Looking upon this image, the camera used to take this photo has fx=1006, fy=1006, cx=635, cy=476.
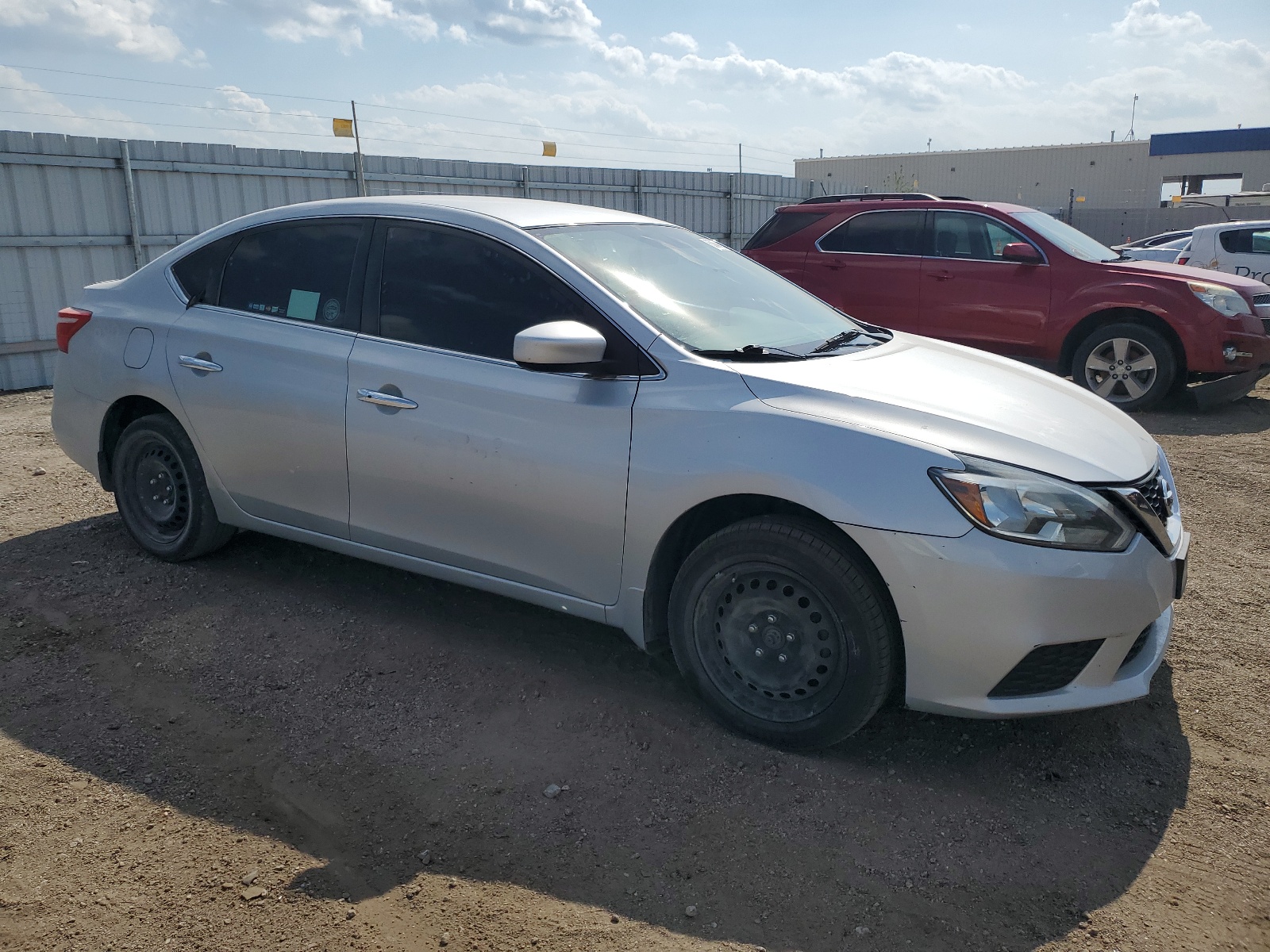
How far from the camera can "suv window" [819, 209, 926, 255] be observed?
9406mm

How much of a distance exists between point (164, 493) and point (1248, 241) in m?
13.7

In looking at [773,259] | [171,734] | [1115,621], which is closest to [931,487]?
[1115,621]

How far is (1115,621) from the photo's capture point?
2.89 metres

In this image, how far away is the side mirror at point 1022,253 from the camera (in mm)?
8805

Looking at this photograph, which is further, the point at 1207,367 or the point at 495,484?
the point at 1207,367

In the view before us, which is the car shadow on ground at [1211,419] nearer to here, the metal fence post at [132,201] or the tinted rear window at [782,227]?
the tinted rear window at [782,227]

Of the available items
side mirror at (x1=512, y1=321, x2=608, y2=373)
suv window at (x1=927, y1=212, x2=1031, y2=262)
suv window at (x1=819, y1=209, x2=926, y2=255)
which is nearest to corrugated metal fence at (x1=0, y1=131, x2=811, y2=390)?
suv window at (x1=819, y1=209, x2=926, y2=255)

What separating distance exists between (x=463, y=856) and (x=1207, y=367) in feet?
25.4

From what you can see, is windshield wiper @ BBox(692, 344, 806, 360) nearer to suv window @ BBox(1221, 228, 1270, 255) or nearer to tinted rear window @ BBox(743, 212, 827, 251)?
tinted rear window @ BBox(743, 212, 827, 251)

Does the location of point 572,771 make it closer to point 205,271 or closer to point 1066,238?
point 205,271

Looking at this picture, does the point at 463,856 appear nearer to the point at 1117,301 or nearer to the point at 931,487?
the point at 931,487

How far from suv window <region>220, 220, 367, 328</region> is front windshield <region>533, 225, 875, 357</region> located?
0.89 metres

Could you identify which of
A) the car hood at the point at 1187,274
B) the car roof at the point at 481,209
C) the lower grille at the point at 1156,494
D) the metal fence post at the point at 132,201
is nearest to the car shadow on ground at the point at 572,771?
the lower grille at the point at 1156,494

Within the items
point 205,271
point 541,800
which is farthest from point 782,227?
point 541,800
